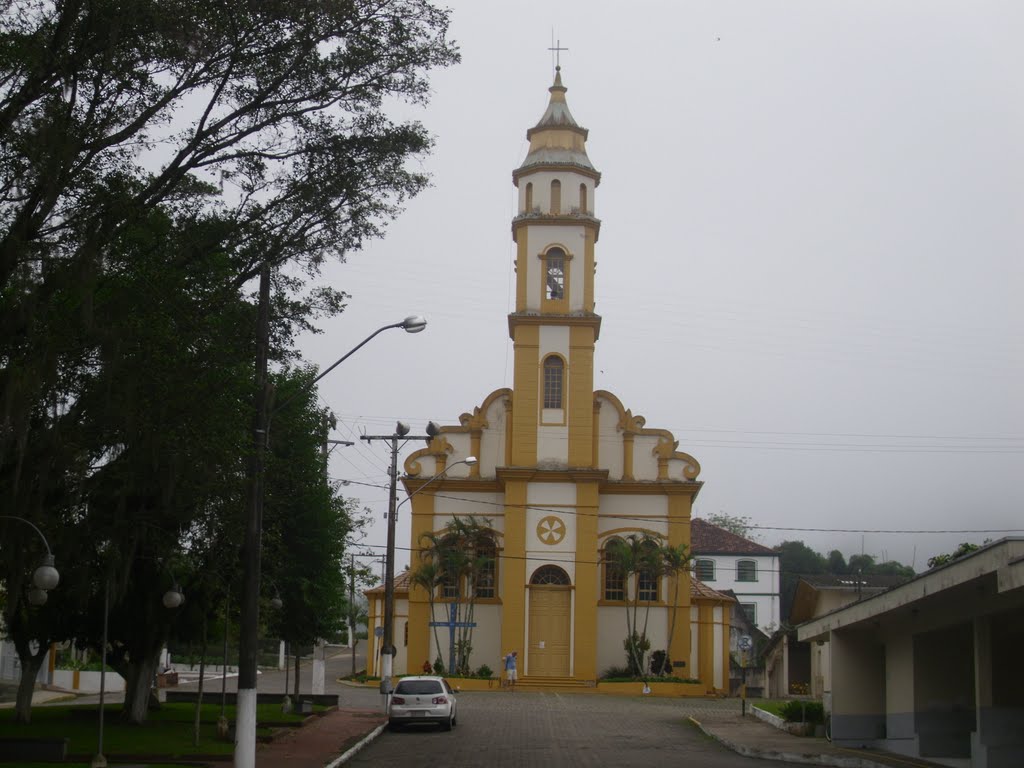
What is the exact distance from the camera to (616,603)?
48.0 meters

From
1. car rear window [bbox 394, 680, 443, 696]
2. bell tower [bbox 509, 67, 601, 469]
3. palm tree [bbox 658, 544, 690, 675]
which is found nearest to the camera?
car rear window [bbox 394, 680, 443, 696]

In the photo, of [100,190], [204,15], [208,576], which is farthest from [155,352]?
[208,576]

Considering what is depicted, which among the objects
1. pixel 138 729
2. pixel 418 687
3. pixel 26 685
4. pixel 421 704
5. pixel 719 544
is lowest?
pixel 138 729

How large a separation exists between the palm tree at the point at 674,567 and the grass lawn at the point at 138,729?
51.7ft

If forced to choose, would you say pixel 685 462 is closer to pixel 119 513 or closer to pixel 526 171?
pixel 526 171

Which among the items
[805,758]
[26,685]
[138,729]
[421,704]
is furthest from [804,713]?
[26,685]

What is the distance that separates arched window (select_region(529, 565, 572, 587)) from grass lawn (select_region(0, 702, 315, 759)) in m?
13.7

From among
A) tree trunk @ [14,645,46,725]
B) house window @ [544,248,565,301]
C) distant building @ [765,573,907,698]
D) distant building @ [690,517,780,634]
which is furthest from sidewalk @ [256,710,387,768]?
distant building @ [690,517,780,634]

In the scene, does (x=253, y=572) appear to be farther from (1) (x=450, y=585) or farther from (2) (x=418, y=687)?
(1) (x=450, y=585)

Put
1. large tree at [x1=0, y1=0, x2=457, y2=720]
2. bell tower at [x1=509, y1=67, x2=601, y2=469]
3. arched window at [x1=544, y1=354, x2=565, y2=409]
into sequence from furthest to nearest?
arched window at [x1=544, y1=354, x2=565, y2=409]
bell tower at [x1=509, y1=67, x2=601, y2=469]
large tree at [x1=0, y1=0, x2=457, y2=720]

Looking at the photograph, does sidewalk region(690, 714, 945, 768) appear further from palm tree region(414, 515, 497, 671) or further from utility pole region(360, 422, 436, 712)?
palm tree region(414, 515, 497, 671)

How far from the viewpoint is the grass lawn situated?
2309cm

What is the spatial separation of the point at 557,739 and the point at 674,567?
2025 centimetres

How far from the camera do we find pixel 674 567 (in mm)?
46500
